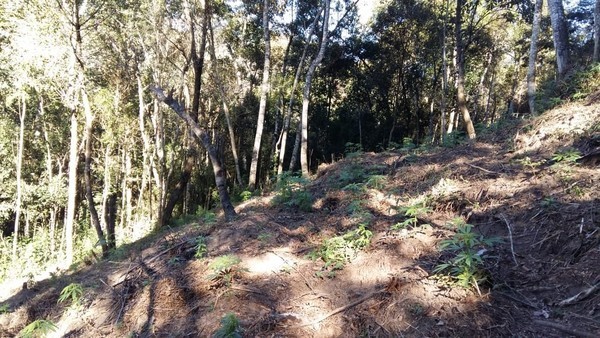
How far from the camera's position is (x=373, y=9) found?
75.6 feet

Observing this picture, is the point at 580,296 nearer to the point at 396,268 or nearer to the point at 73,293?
the point at 396,268

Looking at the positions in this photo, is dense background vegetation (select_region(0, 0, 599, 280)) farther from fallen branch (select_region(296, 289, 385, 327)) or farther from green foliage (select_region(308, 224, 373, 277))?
fallen branch (select_region(296, 289, 385, 327))

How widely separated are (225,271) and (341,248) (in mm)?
1375

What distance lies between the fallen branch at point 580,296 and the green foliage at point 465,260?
0.62 metres

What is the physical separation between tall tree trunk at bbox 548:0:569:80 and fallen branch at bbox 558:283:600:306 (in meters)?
7.36

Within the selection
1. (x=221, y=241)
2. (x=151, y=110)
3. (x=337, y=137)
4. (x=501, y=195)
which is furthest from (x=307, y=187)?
(x=337, y=137)

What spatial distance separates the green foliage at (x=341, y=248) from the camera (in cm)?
457

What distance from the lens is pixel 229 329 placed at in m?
3.50

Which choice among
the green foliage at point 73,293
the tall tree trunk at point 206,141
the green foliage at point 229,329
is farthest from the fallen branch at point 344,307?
the tall tree trunk at point 206,141

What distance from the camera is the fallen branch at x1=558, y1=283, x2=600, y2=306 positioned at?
3.21m

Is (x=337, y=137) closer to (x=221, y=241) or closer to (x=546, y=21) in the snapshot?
(x=546, y=21)

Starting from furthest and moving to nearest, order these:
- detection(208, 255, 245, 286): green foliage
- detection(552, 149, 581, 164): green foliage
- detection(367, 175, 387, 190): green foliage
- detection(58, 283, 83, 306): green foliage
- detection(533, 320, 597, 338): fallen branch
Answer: detection(367, 175, 387, 190): green foliage
detection(552, 149, 581, 164): green foliage
detection(58, 283, 83, 306): green foliage
detection(208, 255, 245, 286): green foliage
detection(533, 320, 597, 338): fallen branch

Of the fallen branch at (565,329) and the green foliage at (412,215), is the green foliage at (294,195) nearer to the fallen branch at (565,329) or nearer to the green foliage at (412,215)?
the green foliage at (412,215)

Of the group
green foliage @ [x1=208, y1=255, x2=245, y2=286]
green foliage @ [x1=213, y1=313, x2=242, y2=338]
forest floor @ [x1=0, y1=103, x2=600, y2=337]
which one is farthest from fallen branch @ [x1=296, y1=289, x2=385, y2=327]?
green foliage @ [x1=208, y1=255, x2=245, y2=286]
